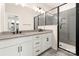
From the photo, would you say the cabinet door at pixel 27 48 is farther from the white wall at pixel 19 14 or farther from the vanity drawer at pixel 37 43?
the white wall at pixel 19 14

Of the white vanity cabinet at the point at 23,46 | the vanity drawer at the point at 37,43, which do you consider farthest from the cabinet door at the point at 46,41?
the vanity drawer at the point at 37,43

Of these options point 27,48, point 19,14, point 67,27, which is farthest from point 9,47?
point 67,27

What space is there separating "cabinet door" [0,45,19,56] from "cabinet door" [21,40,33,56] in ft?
0.50

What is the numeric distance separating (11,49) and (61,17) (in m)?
1.86

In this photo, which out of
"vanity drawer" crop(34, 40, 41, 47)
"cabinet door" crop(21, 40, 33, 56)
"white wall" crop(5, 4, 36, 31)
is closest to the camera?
"cabinet door" crop(21, 40, 33, 56)

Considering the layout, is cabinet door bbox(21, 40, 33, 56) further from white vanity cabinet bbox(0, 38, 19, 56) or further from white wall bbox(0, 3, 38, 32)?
white wall bbox(0, 3, 38, 32)

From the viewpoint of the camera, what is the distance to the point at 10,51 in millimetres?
1358

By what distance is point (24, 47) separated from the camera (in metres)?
1.61

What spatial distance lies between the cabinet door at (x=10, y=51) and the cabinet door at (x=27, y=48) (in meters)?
0.15

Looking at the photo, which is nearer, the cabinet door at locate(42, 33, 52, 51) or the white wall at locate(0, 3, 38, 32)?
the white wall at locate(0, 3, 38, 32)

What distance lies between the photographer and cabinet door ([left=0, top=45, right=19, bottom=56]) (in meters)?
1.25

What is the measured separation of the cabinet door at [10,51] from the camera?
125cm

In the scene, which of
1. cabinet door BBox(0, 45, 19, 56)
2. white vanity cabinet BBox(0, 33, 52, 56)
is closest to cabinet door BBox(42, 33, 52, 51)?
white vanity cabinet BBox(0, 33, 52, 56)

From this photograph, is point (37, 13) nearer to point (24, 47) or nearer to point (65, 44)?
point (24, 47)
